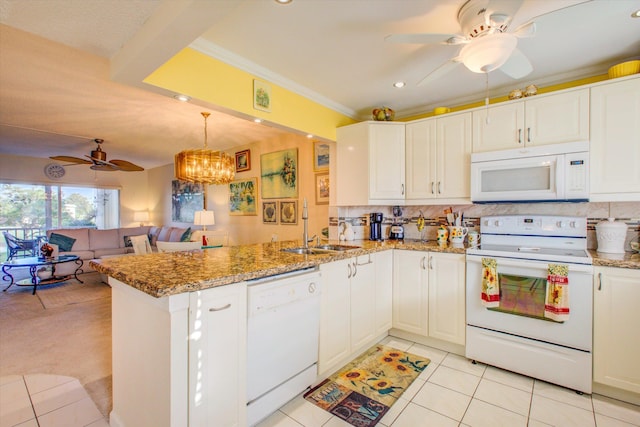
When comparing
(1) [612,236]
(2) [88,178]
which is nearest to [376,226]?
(1) [612,236]

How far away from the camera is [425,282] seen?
2.58 metres

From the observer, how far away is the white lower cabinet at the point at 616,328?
1.81m

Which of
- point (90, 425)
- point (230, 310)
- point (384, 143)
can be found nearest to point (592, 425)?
point (230, 310)

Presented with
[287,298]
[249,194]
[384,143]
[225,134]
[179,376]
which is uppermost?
[225,134]

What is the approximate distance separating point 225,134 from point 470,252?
3569 millimetres

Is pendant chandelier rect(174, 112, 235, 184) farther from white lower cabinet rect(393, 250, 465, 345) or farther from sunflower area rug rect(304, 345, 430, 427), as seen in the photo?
sunflower area rug rect(304, 345, 430, 427)

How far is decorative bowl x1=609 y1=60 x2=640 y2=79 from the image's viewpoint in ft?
6.66

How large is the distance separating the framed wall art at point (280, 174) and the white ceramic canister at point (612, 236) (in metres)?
3.10

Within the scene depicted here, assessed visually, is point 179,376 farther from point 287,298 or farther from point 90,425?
point 90,425

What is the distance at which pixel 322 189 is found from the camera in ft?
12.1

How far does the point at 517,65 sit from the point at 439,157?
1125 mm

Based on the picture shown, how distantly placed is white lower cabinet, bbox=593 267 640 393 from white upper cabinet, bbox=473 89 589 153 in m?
1.03

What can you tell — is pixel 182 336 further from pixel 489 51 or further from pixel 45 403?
pixel 489 51

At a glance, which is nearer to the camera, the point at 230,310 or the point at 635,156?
the point at 230,310
